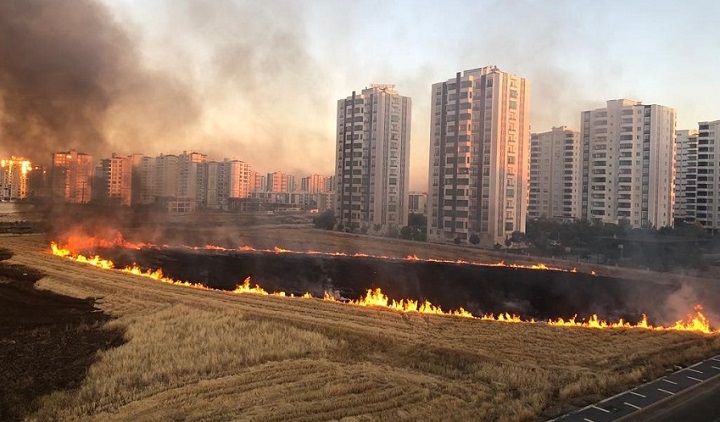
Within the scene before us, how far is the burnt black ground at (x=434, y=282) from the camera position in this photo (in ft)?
64.8

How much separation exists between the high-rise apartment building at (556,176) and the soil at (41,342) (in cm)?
4094

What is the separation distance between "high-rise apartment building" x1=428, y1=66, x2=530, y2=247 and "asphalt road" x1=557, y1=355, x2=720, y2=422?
28.4 m

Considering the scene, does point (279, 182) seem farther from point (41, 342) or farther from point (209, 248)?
point (41, 342)

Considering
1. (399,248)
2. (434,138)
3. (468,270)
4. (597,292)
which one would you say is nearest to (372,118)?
(434,138)

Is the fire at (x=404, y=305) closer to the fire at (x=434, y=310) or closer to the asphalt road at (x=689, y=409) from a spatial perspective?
the fire at (x=434, y=310)

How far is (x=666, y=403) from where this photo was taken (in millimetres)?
7602

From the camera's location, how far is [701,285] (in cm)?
2275

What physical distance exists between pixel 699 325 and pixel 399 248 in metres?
23.8

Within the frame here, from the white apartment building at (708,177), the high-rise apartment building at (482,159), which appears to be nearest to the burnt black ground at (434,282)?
the high-rise apartment building at (482,159)

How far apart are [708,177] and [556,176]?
13.0m

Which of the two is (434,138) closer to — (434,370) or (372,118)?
(372,118)

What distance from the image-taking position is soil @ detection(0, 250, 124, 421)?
802cm

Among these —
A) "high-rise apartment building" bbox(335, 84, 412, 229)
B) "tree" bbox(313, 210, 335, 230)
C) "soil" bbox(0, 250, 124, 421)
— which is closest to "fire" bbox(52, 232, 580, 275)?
"tree" bbox(313, 210, 335, 230)

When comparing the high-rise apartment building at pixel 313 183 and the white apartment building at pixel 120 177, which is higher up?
the high-rise apartment building at pixel 313 183
